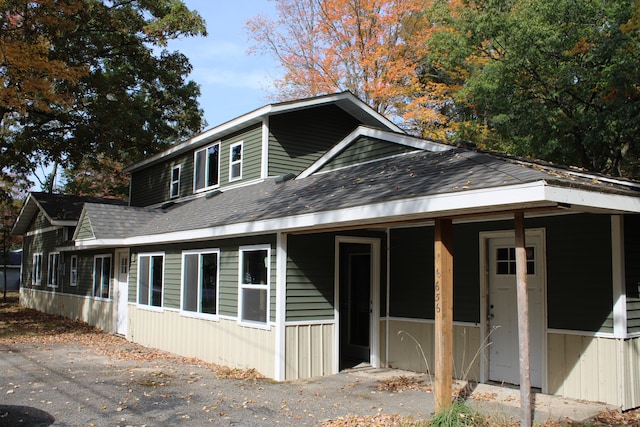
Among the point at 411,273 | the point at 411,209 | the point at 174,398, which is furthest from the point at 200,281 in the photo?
the point at 411,209

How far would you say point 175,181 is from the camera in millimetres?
19438

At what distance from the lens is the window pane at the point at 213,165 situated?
17.0 meters

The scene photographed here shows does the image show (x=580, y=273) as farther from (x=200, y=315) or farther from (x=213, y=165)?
(x=213, y=165)

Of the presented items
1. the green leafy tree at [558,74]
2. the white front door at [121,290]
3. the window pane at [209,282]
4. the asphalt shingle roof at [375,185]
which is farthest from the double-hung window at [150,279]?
the green leafy tree at [558,74]

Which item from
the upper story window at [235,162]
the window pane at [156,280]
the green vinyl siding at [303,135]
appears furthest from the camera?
the upper story window at [235,162]

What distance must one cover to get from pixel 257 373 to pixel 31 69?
1292cm

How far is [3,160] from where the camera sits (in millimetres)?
20781

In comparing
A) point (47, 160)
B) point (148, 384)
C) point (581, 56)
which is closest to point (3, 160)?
point (47, 160)

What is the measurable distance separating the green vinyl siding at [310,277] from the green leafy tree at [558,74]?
1058 cm

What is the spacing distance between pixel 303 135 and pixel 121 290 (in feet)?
24.6

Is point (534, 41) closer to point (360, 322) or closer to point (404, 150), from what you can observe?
point (404, 150)

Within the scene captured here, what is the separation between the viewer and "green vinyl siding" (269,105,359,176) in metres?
14.8

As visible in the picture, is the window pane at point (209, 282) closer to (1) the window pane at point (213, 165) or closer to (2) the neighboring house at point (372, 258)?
(2) the neighboring house at point (372, 258)

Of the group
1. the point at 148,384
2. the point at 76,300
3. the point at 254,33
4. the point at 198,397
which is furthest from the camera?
the point at 254,33
